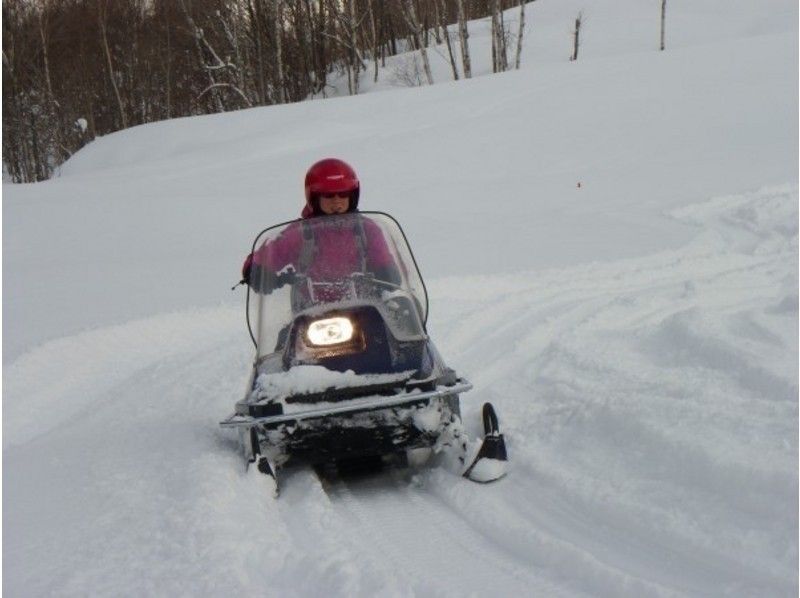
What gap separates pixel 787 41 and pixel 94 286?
17400mm

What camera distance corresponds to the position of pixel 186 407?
19.1 ft

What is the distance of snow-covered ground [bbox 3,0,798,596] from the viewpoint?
3.27 meters

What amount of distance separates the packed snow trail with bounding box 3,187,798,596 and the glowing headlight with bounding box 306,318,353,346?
64 cm

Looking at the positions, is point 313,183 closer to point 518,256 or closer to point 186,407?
point 186,407

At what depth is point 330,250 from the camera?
4.85 meters

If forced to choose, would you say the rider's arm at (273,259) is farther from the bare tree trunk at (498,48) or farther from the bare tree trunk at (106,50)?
the bare tree trunk at (106,50)

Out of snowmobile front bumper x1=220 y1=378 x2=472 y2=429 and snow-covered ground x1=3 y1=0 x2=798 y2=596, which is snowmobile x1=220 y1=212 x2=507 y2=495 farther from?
snow-covered ground x1=3 y1=0 x2=798 y2=596

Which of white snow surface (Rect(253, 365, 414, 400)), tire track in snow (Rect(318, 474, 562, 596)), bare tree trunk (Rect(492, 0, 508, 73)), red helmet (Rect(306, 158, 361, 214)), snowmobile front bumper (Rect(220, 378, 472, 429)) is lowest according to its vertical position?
tire track in snow (Rect(318, 474, 562, 596))

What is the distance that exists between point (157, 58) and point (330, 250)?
3464 centimetres

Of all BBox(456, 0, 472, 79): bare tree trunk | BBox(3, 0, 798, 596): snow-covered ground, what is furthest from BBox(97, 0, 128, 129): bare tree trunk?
BBox(3, 0, 798, 596): snow-covered ground

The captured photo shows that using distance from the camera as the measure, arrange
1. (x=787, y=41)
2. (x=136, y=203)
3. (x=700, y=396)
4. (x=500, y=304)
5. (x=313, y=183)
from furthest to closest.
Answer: (x=787, y=41), (x=136, y=203), (x=500, y=304), (x=313, y=183), (x=700, y=396)

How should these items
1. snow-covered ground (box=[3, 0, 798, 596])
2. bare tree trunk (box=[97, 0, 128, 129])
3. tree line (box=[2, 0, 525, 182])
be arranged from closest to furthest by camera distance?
snow-covered ground (box=[3, 0, 798, 596]) < tree line (box=[2, 0, 525, 182]) < bare tree trunk (box=[97, 0, 128, 129])

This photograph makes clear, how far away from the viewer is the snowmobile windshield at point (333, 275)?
4.63 meters

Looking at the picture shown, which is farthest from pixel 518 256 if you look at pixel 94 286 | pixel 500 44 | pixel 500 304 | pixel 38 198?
pixel 500 44
